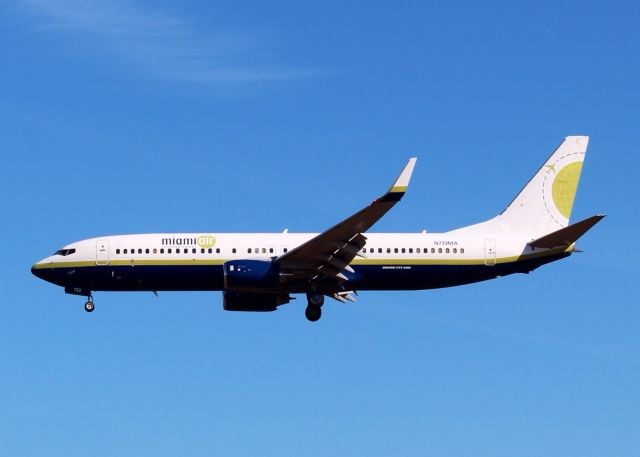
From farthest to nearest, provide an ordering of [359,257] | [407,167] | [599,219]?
1. [359,257]
2. [599,219]
3. [407,167]

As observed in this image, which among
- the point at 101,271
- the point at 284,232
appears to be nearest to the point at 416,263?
the point at 284,232

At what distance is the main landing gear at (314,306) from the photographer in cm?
6012

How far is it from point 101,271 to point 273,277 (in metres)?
8.96

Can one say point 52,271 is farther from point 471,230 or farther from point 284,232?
point 471,230

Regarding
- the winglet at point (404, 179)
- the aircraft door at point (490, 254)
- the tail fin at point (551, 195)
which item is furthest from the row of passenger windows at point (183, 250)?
the tail fin at point (551, 195)

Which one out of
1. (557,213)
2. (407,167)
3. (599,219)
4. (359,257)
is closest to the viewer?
(407,167)

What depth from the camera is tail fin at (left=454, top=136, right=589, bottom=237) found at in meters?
63.4

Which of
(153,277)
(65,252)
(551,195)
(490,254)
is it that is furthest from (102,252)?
(551,195)

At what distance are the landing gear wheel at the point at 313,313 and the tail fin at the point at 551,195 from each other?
10.7 m

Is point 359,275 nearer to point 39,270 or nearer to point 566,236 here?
point 566,236

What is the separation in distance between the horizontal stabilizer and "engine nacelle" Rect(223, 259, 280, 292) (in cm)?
1274

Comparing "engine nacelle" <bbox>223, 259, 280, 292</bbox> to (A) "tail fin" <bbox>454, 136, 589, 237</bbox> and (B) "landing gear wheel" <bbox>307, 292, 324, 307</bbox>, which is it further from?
(A) "tail fin" <bbox>454, 136, 589, 237</bbox>

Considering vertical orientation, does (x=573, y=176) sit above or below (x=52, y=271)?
above

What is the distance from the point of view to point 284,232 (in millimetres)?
62125
